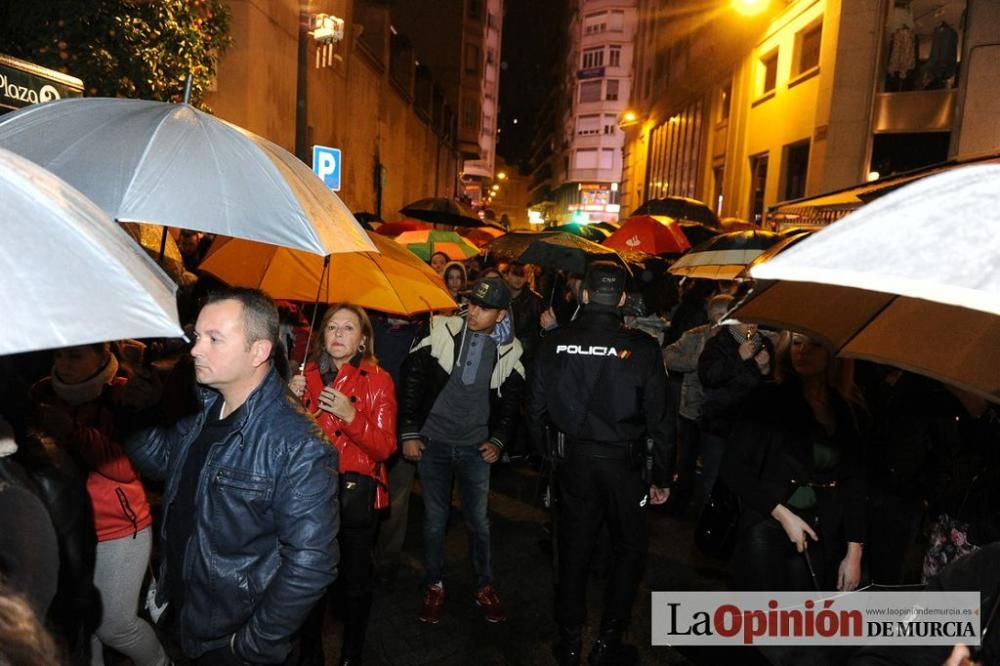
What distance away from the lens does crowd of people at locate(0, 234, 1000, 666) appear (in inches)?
92.0

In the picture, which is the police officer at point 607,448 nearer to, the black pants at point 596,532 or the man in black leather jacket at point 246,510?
the black pants at point 596,532

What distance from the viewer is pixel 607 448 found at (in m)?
4.04

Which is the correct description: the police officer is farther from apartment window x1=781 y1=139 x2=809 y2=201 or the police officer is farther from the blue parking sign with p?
apartment window x1=781 y1=139 x2=809 y2=201

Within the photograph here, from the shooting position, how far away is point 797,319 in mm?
2814

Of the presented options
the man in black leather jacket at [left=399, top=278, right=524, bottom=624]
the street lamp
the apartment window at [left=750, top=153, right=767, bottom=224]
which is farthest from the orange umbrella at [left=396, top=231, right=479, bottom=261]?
the apartment window at [left=750, top=153, right=767, bottom=224]

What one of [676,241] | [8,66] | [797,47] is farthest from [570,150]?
[8,66]

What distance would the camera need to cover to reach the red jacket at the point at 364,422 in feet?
12.4

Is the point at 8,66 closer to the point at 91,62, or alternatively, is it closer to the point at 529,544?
the point at 91,62

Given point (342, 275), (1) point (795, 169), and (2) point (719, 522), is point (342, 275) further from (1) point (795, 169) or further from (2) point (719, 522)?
(1) point (795, 169)

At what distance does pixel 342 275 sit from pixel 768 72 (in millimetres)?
19532

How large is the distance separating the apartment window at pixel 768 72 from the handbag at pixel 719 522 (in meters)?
17.4

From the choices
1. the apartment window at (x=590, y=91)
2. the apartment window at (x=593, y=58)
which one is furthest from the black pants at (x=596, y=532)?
the apartment window at (x=593, y=58)

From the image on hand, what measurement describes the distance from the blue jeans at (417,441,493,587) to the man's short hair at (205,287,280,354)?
231 centimetres

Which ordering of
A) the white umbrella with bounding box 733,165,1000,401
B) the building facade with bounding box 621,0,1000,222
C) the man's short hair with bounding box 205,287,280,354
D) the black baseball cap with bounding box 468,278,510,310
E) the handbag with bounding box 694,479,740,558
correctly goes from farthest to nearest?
the building facade with bounding box 621,0,1000,222 → the handbag with bounding box 694,479,740,558 → the black baseball cap with bounding box 468,278,510,310 → the man's short hair with bounding box 205,287,280,354 → the white umbrella with bounding box 733,165,1000,401
